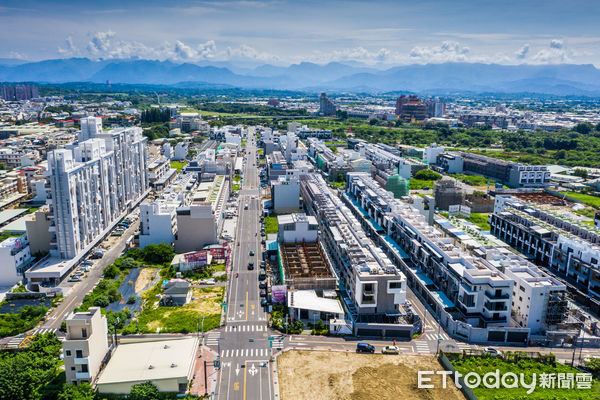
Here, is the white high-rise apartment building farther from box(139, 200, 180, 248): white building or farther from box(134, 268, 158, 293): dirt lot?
box(134, 268, 158, 293): dirt lot

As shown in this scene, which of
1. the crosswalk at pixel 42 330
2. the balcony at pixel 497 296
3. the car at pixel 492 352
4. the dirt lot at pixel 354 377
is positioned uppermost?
the balcony at pixel 497 296

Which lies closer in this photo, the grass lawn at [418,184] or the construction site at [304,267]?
the construction site at [304,267]

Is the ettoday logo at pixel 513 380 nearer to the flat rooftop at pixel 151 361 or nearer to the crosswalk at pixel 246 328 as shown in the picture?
the crosswalk at pixel 246 328

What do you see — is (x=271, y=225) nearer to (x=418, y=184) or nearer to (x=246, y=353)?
(x=246, y=353)

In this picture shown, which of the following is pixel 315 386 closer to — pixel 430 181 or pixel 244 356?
pixel 244 356

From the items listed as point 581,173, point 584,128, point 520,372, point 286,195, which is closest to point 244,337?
point 520,372

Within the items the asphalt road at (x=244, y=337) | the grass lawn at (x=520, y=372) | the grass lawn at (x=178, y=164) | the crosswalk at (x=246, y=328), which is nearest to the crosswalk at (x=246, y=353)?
the asphalt road at (x=244, y=337)

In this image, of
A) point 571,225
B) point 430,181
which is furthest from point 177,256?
point 430,181
